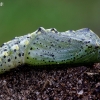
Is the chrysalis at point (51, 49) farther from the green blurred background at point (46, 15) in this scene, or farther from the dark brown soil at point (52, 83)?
the green blurred background at point (46, 15)

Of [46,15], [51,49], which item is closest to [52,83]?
[51,49]

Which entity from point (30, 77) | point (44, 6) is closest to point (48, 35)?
point (30, 77)

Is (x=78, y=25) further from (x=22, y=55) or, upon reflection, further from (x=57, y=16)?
(x=22, y=55)

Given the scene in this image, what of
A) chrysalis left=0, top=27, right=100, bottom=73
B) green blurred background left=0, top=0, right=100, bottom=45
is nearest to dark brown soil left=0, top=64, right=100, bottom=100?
chrysalis left=0, top=27, right=100, bottom=73

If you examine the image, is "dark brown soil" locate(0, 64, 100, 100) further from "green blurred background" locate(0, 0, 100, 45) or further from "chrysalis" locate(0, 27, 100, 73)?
"green blurred background" locate(0, 0, 100, 45)

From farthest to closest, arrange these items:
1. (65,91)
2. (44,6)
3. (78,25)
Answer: (44,6) < (78,25) < (65,91)

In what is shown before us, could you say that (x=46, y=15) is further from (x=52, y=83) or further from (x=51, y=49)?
(x=52, y=83)
